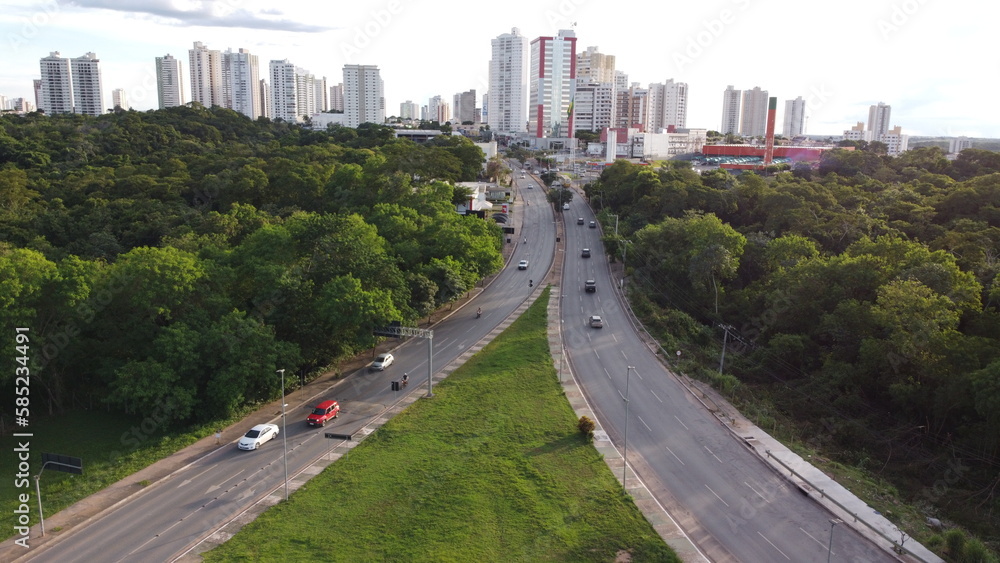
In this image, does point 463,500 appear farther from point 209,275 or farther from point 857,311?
point 857,311

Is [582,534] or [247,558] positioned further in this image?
[582,534]

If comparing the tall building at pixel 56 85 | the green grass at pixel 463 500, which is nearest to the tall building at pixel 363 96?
the tall building at pixel 56 85

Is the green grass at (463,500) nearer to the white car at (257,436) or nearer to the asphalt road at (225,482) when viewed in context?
the asphalt road at (225,482)

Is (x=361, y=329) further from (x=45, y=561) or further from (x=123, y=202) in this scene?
(x=123, y=202)

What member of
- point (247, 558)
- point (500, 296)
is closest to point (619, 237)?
point (500, 296)

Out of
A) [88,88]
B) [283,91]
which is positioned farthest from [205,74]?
[88,88]

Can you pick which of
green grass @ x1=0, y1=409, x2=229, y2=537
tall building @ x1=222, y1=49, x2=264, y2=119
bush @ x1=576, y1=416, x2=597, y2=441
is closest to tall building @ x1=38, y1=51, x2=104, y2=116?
tall building @ x1=222, y1=49, x2=264, y2=119
